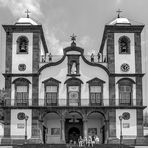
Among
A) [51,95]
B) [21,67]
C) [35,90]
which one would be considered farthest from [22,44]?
[51,95]

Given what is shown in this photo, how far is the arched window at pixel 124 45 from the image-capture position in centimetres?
5106

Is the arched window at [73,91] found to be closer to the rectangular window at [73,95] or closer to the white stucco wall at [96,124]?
the rectangular window at [73,95]

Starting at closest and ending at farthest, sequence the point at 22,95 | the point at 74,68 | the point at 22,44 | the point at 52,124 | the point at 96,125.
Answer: the point at 22,95 → the point at 74,68 → the point at 22,44 → the point at 52,124 → the point at 96,125

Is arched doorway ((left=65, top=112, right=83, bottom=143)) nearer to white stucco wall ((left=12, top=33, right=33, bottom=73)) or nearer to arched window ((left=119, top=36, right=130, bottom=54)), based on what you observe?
white stucco wall ((left=12, top=33, right=33, bottom=73))

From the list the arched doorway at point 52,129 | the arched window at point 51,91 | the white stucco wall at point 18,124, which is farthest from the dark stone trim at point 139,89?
the white stucco wall at point 18,124

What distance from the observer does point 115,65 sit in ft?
165

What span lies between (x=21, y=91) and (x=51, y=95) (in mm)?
3320

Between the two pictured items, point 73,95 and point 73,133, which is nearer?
point 73,95

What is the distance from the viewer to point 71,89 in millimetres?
49906

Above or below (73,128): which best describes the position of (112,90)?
above

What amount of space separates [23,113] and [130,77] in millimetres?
12396

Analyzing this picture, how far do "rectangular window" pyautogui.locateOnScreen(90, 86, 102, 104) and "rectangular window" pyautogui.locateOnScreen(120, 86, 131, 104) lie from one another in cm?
235

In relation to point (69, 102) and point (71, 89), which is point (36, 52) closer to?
point (71, 89)

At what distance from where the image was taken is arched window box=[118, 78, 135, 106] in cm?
4947
